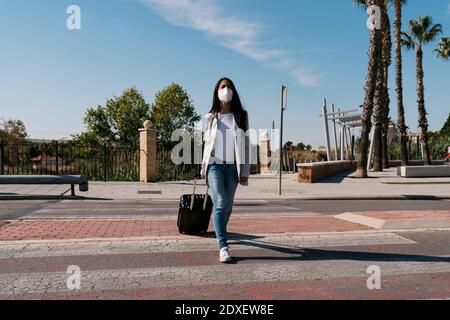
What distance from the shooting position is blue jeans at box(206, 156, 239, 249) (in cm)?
501

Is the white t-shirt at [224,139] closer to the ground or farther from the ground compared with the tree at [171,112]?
closer to the ground

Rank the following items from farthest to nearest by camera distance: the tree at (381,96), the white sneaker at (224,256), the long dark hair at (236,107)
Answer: the tree at (381,96) → the long dark hair at (236,107) → the white sneaker at (224,256)

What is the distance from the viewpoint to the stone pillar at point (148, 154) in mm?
19391

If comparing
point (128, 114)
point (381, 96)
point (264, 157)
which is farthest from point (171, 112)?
point (381, 96)

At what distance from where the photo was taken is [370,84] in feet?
69.5

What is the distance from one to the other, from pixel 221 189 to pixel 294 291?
57.5 inches

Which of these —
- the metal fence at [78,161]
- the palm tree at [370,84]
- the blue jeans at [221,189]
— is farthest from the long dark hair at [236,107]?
A: the palm tree at [370,84]

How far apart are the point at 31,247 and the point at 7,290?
66.1 inches

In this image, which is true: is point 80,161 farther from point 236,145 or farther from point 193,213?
point 236,145

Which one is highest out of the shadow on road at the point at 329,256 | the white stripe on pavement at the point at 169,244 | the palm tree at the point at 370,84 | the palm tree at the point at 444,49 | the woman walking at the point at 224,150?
the palm tree at the point at 444,49

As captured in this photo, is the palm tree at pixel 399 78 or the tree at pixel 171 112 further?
the tree at pixel 171 112

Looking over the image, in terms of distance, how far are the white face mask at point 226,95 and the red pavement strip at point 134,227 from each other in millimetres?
2352

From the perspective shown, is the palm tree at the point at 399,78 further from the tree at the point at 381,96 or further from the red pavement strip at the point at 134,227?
the red pavement strip at the point at 134,227
